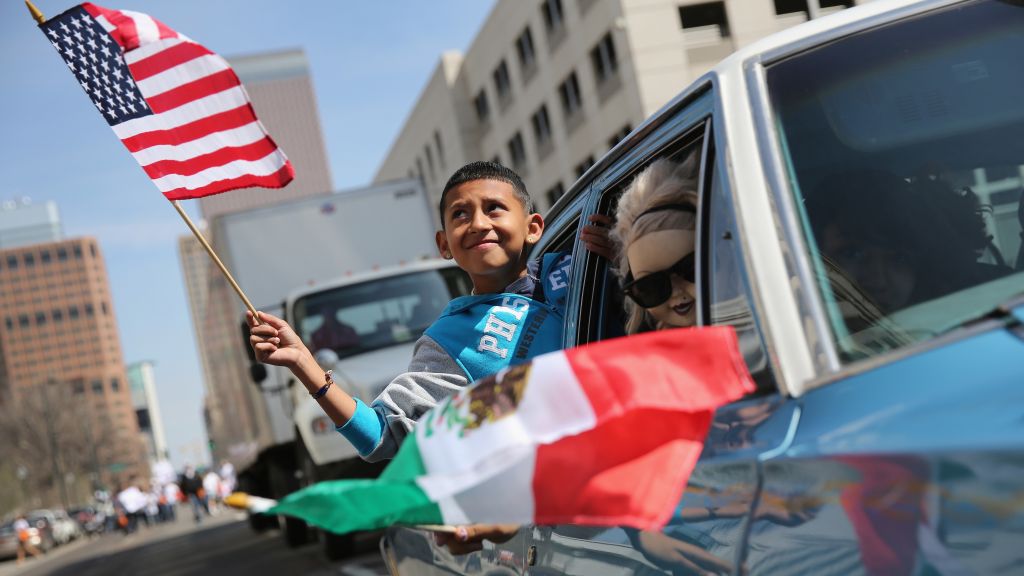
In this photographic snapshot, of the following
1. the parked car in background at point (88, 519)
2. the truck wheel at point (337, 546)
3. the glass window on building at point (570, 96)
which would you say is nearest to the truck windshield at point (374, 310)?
the truck wheel at point (337, 546)

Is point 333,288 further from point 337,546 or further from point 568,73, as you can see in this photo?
point 568,73

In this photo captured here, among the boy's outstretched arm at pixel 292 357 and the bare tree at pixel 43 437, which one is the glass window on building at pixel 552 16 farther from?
the bare tree at pixel 43 437

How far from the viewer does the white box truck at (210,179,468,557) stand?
11.5 metres

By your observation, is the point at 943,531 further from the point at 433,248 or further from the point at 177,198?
the point at 433,248

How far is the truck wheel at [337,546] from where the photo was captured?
1222 cm

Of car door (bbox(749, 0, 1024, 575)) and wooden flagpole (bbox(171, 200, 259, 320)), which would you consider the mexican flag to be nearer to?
car door (bbox(749, 0, 1024, 575))

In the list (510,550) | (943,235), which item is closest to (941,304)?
(943,235)

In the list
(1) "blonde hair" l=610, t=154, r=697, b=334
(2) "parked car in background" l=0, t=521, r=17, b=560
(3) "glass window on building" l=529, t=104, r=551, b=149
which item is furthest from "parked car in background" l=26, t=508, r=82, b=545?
(1) "blonde hair" l=610, t=154, r=697, b=334

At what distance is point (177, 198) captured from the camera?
12.1 ft

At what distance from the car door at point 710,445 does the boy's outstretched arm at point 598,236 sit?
276 millimetres

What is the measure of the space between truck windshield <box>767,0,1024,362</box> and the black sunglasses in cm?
44

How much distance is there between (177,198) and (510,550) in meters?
1.64

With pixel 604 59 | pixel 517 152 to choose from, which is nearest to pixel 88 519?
pixel 517 152

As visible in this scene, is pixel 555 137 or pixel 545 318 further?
pixel 555 137
